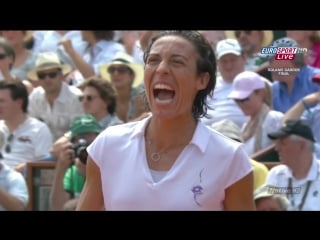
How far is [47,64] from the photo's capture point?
672cm

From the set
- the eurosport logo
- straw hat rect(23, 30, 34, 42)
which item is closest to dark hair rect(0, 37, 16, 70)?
straw hat rect(23, 30, 34, 42)

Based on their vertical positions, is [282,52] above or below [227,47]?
below

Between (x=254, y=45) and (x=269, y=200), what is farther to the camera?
(x=254, y=45)

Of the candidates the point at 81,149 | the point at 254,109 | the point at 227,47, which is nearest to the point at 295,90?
the point at 254,109

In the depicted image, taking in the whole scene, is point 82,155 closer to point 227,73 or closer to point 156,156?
point 227,73

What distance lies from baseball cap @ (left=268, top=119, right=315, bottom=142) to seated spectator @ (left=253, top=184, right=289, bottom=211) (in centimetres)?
44

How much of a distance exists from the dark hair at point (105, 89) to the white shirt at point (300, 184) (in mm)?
1587

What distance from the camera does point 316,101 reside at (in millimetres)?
5527

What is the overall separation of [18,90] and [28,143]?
0.41m
